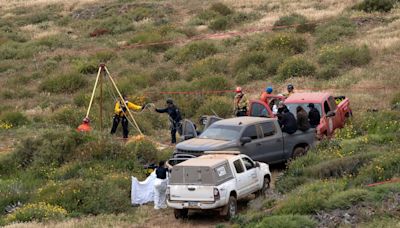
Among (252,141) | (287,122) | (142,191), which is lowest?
(142,191)

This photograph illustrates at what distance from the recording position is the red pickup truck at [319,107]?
847 inches

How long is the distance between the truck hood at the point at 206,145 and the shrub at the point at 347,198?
14.4ft

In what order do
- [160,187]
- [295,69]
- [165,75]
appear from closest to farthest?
[160,187] → [295,69] → [165,75]

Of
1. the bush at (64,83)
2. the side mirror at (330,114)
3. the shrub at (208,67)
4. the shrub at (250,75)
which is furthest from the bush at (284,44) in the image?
the side mirror at (330,114)

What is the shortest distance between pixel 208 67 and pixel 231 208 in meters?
19.1

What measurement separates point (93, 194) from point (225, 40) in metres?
24.2

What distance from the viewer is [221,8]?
49969 mm

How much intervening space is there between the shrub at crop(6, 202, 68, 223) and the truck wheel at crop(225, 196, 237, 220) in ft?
12.4

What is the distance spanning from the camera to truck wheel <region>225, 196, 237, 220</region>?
15.6 metres

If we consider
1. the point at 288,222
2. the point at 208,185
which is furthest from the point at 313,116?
the point at 288,222

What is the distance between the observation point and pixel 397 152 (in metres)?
16.8

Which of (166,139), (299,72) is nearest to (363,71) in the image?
(299,72)

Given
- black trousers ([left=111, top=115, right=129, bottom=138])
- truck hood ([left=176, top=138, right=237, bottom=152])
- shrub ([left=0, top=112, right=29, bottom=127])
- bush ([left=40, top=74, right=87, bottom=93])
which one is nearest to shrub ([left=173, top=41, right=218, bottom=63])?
bush ([left=40, top=74, right=87, bottom=93])

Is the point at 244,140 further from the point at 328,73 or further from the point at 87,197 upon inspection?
the point at 328,73
